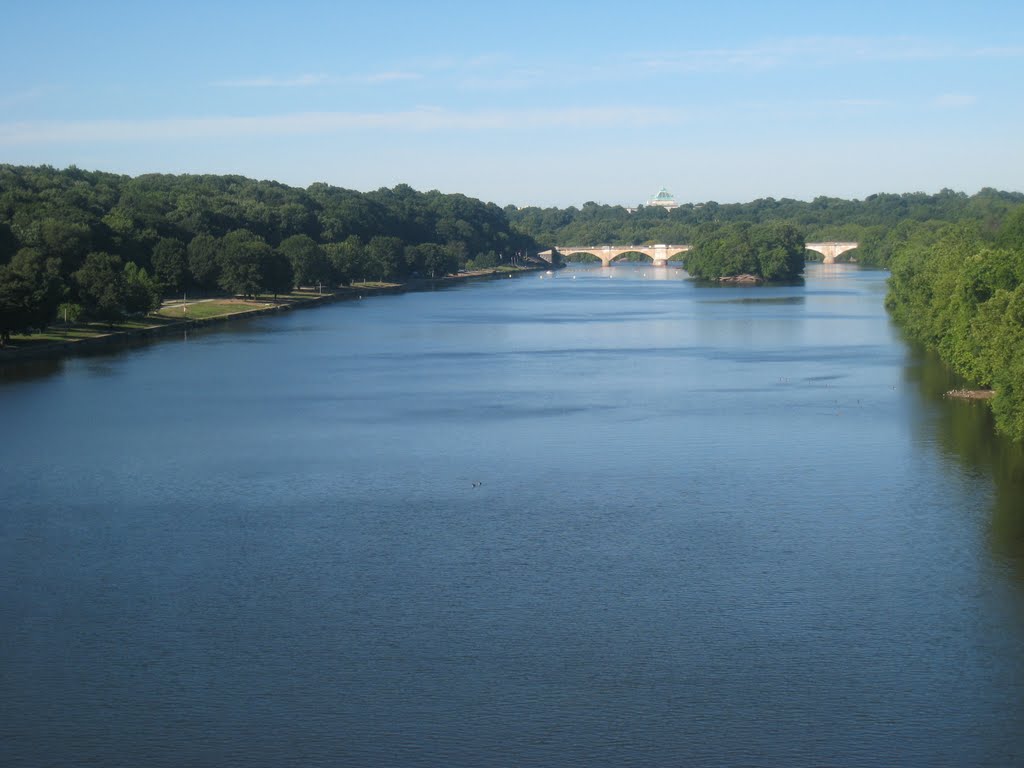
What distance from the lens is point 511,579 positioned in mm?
14242

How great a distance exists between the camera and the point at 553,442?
74.0ft

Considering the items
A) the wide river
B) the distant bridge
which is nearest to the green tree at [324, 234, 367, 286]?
the wide river

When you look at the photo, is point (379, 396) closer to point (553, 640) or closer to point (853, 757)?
point (553, 640)

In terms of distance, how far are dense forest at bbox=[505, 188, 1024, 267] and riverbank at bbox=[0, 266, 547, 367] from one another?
41.8 meters

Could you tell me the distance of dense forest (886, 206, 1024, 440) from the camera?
21.6m

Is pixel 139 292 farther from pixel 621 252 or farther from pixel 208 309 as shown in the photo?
pixel 621 252

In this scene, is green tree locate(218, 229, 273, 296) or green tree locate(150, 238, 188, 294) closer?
green tree locate(150, 238, 188, 294)

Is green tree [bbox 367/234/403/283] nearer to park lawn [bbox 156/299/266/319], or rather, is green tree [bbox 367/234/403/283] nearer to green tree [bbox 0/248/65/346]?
park lawn [bbox 156/299/266/319]

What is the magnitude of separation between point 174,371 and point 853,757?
87.9ft

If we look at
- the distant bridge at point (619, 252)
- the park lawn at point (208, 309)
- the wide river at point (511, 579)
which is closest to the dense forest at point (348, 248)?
the park lawn at point (208, 309)

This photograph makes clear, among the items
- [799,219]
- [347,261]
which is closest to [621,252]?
[799,219]

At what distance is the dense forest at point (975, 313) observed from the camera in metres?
21.6

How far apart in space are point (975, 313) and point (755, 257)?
58.2 metres

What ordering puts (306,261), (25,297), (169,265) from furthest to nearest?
(306,261), (169,265), (25,297)
